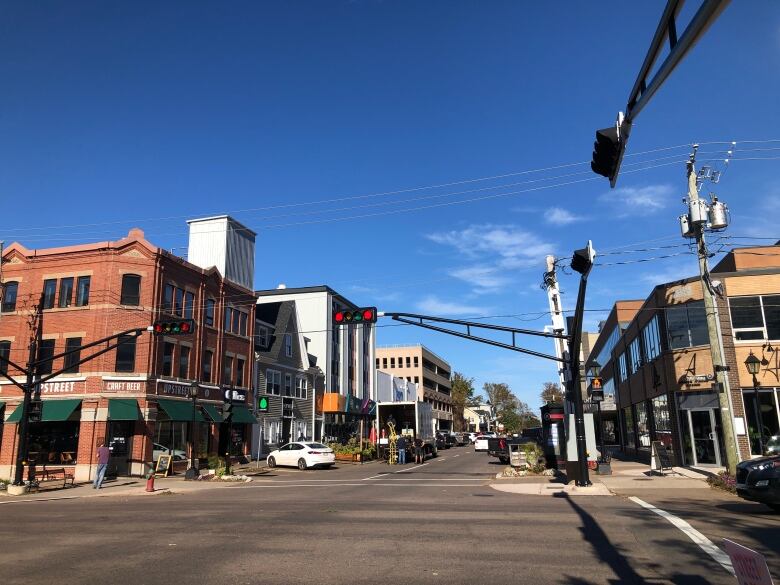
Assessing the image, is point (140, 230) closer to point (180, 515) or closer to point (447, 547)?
point (180, 515)

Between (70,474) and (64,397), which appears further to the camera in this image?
(64,397)

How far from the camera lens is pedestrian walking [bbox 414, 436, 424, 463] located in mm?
37875

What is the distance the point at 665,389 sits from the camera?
1098 inches

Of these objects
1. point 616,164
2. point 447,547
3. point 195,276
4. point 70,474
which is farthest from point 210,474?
point 616,164

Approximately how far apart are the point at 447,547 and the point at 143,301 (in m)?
25.0

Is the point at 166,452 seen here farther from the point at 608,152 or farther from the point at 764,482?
the point at 608,152

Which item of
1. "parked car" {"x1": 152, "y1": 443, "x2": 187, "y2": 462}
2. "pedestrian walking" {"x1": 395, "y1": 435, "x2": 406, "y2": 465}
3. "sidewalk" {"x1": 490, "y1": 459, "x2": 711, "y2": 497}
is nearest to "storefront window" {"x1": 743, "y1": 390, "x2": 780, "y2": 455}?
"sidewalk" {"x1": 490, "y1": 459, "x2": 711, "y2": 497}

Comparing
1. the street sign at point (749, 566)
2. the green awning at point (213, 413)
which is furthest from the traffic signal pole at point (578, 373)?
the green awning at point (213, 413)

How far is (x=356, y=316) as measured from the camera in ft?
67.9

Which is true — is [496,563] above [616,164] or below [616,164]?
below

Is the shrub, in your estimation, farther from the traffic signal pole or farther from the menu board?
the menu board

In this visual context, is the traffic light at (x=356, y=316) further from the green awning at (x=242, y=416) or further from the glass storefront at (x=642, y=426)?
the glass storefront at (x=642, y=426)

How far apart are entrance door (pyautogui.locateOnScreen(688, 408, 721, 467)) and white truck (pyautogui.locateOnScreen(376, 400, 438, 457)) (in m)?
18.4

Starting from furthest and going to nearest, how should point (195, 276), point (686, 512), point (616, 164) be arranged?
point (195, 276), point (686, 512), point (616, 164)
